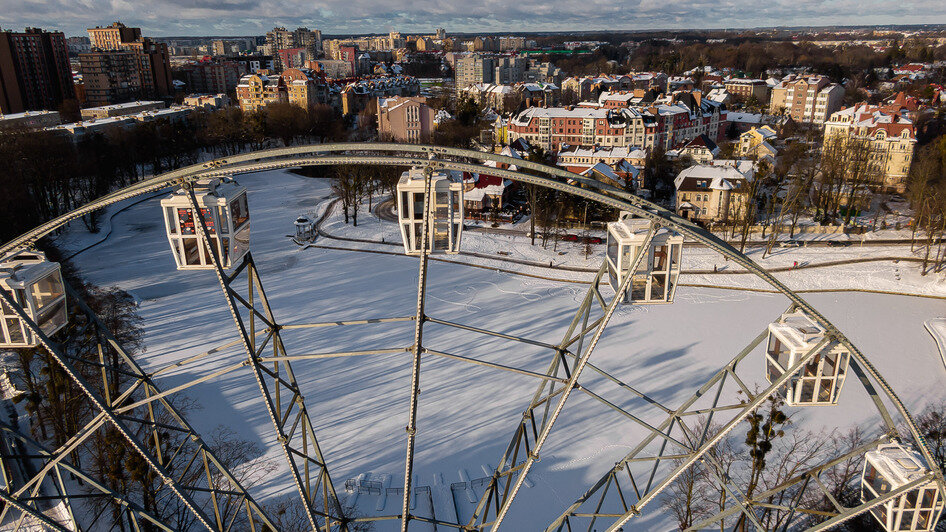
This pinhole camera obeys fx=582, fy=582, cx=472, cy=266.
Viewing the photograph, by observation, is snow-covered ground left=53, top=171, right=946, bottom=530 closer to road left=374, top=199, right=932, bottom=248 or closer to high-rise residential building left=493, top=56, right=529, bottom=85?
road left=374, top=199, right=932, bottom=248

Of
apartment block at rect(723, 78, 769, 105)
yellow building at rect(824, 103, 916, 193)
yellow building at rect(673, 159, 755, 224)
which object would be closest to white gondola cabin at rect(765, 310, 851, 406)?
yellow building at rect(673, 159, 755, 224)

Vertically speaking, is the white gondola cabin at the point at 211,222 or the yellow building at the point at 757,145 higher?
the white gondola cabin at the point at 211,222

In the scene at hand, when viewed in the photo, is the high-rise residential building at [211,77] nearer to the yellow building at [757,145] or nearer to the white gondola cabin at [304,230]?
the white gondola cabin at [304,230]

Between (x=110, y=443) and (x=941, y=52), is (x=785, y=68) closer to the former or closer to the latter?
(x=941, y=52)

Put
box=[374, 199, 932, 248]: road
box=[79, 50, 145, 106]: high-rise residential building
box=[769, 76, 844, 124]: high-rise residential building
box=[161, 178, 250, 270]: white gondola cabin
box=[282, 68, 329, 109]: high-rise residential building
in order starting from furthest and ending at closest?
box=[79, 50, 145, 106]: high-rise residential building → box=[282, 68, 329, 109]: high-rise residential building → box=[769, 76, 844, 124]: high-rise residential building → box=[374, 199, 932, 248]: road → box=[161, 178, 250, 270]: white gondola cabin

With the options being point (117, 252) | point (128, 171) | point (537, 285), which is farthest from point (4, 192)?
point (537, 285)

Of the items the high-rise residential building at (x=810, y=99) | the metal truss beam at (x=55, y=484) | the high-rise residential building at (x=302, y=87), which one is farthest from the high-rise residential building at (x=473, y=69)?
the metal truss beam at (x=55, y=484)

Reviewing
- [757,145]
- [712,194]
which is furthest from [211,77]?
[712,194]
